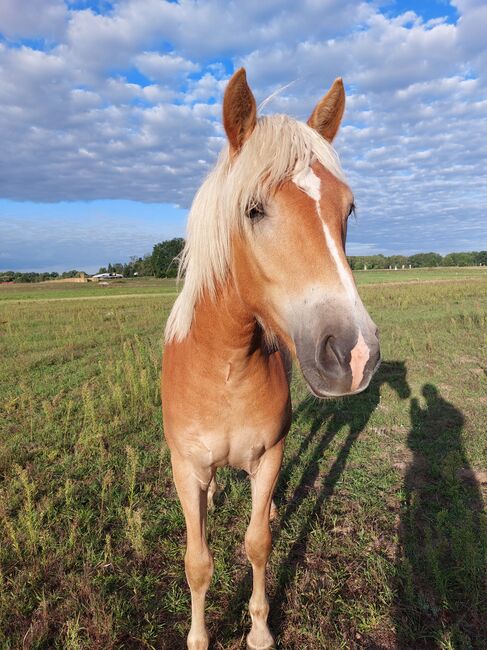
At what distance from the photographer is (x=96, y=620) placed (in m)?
→ 2.52

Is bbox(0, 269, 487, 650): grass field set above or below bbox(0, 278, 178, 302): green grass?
above

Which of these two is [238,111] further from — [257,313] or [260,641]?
[260,641]

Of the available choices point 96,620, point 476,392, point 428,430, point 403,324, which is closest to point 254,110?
point 96,620

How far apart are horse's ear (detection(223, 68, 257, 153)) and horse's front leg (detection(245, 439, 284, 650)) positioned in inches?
70.7

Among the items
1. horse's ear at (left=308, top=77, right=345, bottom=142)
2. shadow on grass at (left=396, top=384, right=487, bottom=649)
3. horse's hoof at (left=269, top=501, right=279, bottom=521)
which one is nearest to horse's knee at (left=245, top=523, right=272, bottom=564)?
shadow on grass at (left=396, top=384, right=487, bottom=649)

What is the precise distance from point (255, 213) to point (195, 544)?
2.02 meters

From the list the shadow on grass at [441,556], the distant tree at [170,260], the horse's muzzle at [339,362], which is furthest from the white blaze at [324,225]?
the shadow on grass at [441,556]

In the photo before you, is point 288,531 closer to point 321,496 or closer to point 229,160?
point 321,496

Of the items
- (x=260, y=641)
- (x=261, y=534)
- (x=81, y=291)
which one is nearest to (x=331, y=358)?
(x=261, y=534)

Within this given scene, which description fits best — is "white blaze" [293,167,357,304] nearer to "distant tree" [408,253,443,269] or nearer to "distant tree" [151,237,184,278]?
"distant tree" [151,237,184,278]

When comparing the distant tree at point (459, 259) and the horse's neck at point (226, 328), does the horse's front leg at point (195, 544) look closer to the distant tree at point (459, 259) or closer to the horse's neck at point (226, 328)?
the horse's neck at point (226, 328)

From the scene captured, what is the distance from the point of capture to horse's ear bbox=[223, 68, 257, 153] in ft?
5.36

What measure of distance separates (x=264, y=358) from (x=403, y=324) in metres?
12.8

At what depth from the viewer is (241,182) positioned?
65.6 inches
